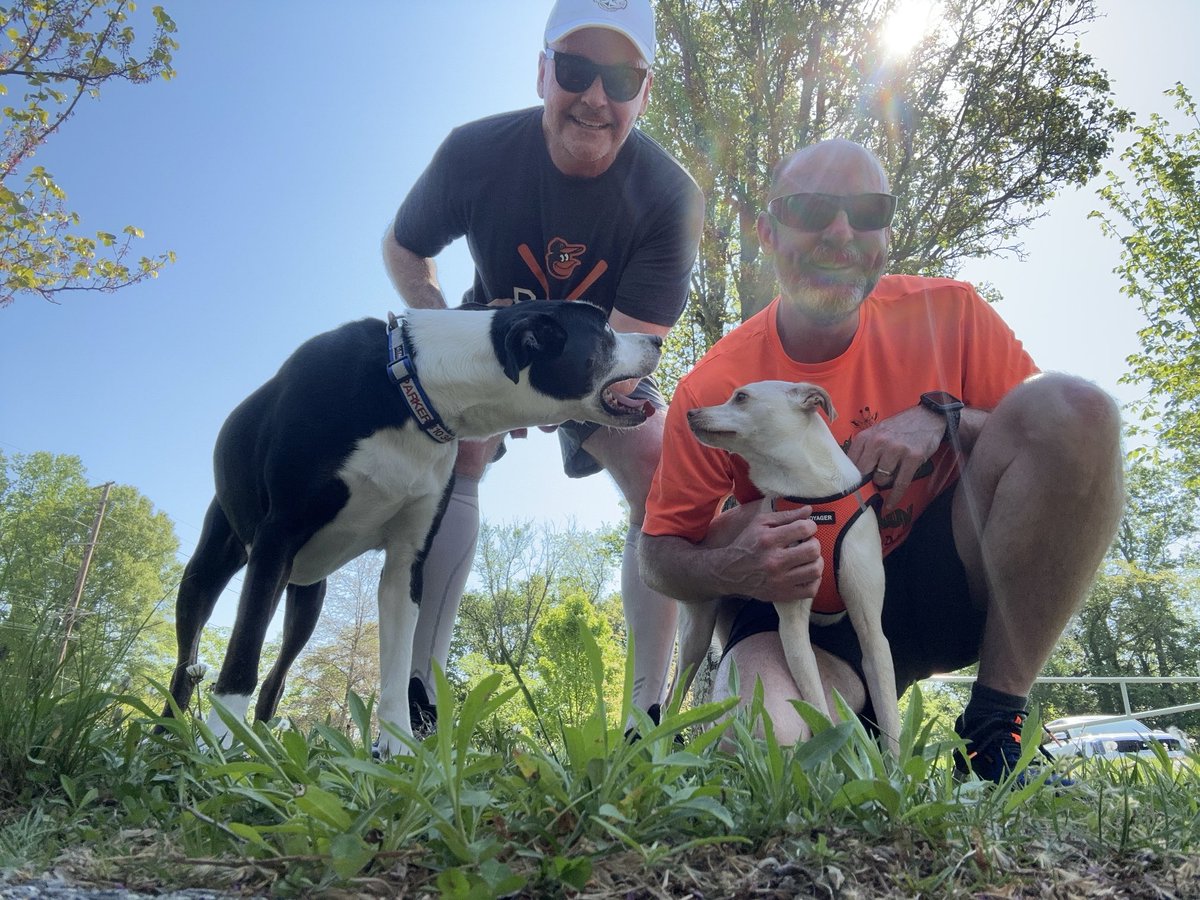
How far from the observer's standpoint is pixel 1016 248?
11570 mm

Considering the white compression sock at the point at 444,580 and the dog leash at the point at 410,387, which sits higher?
the dog leash at the point at 410,387

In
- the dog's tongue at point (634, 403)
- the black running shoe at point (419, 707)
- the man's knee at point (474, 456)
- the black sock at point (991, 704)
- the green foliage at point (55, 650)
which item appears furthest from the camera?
the man's knee at point (474, 456)

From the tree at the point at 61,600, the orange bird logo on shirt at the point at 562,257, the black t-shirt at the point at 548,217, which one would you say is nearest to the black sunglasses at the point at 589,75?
the black t-shirt at the point at 548,217

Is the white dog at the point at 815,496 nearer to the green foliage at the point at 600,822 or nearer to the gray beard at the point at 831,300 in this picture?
the gray beard at the point at 831,300

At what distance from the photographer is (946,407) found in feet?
8.24

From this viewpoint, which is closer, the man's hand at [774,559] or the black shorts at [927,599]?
the man's hand at [774,559]

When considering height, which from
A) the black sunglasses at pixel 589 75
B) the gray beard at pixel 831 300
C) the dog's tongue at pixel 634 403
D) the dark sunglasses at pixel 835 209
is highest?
the black sunglasses at pixel 589 75

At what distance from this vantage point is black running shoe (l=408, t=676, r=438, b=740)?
3077 millimetres

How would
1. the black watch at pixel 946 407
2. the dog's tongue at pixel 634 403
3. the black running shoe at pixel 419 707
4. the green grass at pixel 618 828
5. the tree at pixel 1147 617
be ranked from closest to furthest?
1. the green grass at pixel 618 828
2. the black watch at pixel 946 407
3. the black running shoe at pixel 419 707
4. the dog's tongue at pixel 634 403
5. the tree at pixel 1147 617

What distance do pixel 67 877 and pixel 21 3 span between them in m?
6.56

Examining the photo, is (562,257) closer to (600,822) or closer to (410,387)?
(410,387)

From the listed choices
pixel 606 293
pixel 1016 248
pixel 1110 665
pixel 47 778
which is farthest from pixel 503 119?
pixel 1110 665

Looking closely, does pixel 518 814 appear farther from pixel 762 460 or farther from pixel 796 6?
pixel 796 6

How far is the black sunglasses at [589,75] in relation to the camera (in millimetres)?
3395
